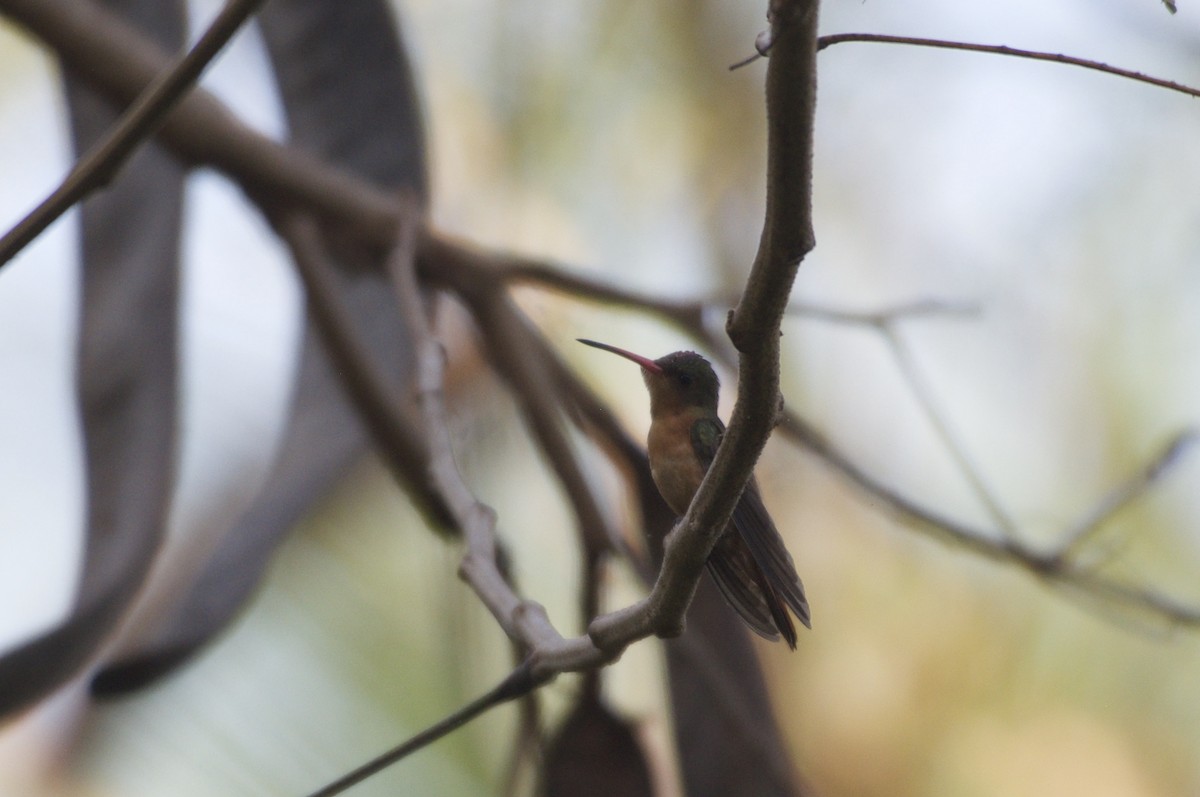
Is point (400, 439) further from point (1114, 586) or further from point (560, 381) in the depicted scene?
point (1114, 586)

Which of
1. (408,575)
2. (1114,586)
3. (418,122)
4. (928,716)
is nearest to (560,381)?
(408,575)

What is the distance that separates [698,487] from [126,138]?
0.80m

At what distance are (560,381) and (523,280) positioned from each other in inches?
12.4

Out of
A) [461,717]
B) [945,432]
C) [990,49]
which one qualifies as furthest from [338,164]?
[990,49]

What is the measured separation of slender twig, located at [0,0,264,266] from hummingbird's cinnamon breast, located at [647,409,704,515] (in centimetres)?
75

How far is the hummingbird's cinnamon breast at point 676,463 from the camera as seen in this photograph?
1635mm

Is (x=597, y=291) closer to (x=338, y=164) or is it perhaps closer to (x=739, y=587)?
(x=338, y=164)

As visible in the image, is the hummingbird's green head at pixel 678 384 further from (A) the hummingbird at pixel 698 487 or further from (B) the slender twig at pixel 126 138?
(B) the slender twig at pixel 126 138

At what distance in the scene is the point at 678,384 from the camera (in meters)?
1.81

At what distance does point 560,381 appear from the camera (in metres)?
3.60

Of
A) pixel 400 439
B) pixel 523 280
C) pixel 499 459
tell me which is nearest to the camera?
pixel 400 439

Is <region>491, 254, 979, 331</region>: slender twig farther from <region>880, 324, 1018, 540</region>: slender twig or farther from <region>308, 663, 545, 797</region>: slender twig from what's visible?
<region>308, 663, 545, 797</region>: slender twig

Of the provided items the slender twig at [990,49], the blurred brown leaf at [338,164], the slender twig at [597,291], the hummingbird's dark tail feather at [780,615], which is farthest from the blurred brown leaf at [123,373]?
the slender twig at [990,49]

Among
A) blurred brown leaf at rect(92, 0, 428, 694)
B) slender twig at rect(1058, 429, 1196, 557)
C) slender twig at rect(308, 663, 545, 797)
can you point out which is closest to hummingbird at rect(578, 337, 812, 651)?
slender twig at rect(308, 663, 545, 797)
